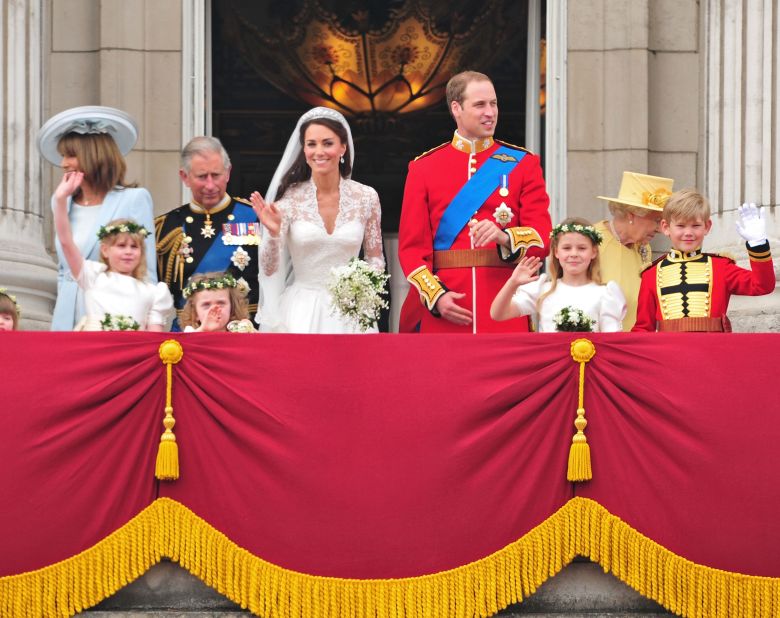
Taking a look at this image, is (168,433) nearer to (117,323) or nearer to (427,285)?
(117,323)

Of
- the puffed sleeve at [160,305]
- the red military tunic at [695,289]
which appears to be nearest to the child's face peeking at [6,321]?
the puffed sleeve at [160,305]

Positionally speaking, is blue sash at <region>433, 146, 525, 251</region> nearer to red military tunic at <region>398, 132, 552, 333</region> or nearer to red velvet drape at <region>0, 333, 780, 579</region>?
red military tunic at <region>398, 132, 552, 333</region>

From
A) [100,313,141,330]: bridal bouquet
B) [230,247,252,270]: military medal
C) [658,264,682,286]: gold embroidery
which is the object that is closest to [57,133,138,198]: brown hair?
[230,247,252,270]: military medal

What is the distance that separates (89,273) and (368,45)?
6703 mm

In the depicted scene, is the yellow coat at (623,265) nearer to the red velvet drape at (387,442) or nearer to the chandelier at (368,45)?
the red velvet drape at (387,442)

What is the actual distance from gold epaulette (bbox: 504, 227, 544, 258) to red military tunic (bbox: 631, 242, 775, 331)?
0.53 m

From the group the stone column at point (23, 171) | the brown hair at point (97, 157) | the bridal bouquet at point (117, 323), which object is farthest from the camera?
the stone column at point (23, 171)

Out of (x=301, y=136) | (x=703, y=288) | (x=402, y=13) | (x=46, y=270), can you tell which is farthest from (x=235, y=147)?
(x=703, y=288)

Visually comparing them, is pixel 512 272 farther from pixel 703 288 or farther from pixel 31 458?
pixel 31 458

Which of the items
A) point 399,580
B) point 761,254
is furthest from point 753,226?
point 399,580

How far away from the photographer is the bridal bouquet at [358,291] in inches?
311

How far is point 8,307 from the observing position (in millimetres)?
8016

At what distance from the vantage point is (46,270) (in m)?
10.3

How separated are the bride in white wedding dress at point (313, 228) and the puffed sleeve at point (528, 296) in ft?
2.26
